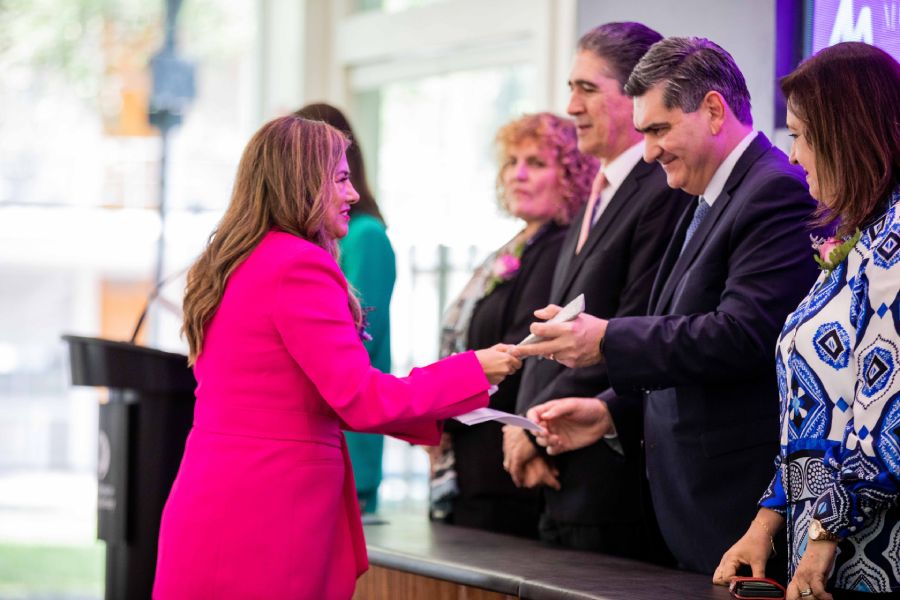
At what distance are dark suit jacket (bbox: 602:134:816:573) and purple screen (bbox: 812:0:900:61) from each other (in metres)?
0.34

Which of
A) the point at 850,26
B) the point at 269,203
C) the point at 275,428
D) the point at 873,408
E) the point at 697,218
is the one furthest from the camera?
the point at 850,26

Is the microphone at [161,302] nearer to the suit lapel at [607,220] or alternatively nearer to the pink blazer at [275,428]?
the pink blazer at [275,428]

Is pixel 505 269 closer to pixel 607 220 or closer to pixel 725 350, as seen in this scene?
pixel 607 220

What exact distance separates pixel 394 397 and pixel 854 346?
0.85m

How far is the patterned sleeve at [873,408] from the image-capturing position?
6.48 ft

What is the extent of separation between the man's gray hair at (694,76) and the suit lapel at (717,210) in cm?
8

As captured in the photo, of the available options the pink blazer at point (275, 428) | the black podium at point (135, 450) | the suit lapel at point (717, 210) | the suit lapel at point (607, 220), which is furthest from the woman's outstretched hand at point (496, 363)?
the black podium at point (135, 450)

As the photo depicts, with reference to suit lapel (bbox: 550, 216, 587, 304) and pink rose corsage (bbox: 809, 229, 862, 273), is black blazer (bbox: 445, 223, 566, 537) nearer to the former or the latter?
suit lapel (bbox: 550, 216, 587, 304)

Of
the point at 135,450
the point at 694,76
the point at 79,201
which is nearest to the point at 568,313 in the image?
the point at 694,76

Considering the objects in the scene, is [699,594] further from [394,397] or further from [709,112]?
[709,112]

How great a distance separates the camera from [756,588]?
7.64 feet

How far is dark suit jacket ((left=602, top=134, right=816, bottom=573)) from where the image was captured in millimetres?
2561

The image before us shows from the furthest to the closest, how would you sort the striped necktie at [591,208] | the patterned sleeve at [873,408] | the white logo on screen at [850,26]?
the striped necktie at [591,208]
the white logo on screen at [850,26]
the patterned sleeve at [873,408]

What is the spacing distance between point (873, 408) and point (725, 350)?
0.57m
